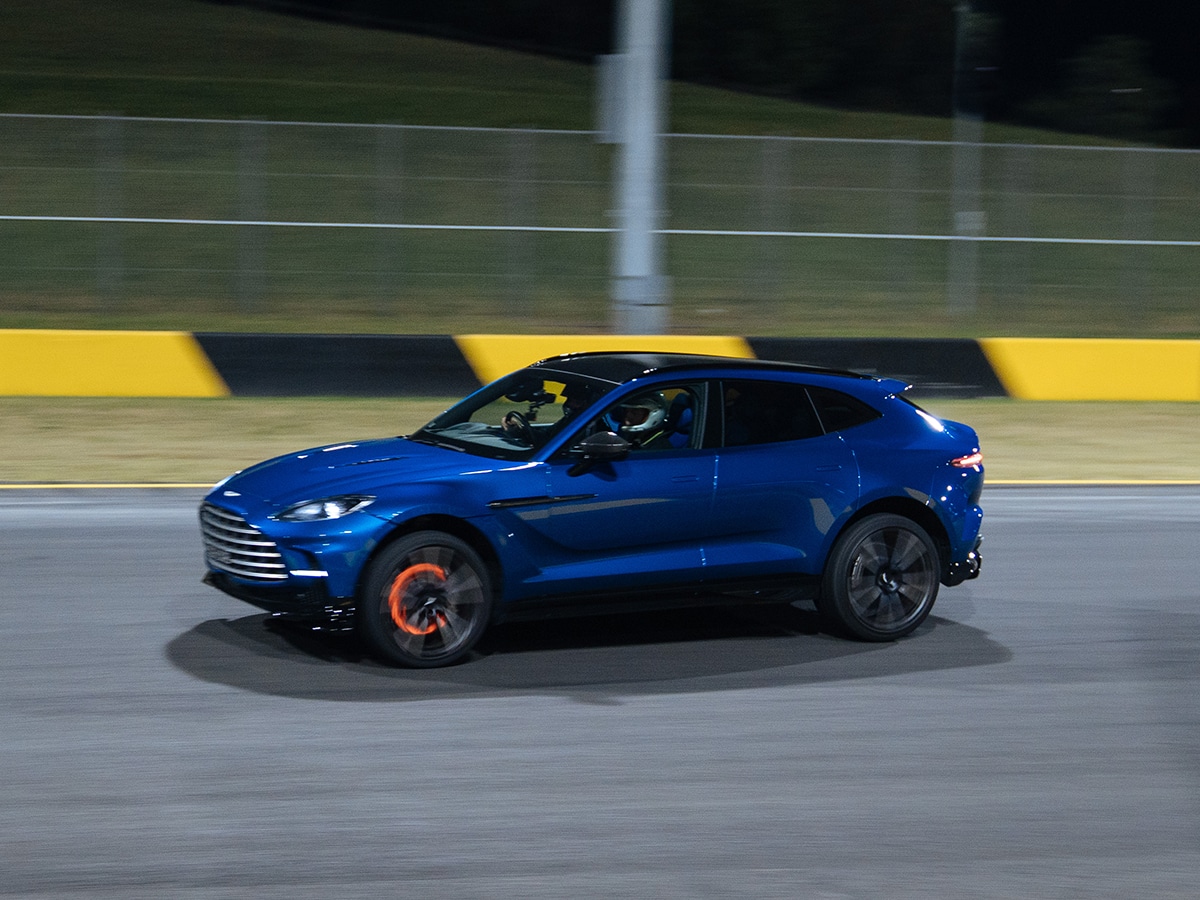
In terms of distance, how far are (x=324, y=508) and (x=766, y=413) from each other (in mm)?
2294

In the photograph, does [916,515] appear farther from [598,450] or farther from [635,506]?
[598,450]

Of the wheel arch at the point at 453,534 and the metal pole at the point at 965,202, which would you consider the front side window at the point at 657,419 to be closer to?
the wheel arch at the point at 453,534

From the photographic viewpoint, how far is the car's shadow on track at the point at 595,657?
7199 millimetres

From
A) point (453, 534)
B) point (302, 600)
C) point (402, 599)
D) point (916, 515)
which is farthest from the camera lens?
point (916, 515)

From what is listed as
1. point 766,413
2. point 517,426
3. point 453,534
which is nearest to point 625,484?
point 517,426

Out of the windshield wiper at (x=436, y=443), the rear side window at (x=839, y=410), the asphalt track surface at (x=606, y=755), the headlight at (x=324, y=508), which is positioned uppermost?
the rear side window at (x=839, y=410)

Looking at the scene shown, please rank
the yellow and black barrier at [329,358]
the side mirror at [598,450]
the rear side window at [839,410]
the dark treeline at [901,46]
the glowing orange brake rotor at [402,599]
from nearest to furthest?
the glowing orange brake rotor at [402,599]
the side mirror at [598,450]
the rear side window at [839,410]
the yellow and black barrier at [329,358]
the dark treeline at [901,46]

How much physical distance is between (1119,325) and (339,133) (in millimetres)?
11637

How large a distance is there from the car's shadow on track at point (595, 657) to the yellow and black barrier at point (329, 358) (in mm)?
7654

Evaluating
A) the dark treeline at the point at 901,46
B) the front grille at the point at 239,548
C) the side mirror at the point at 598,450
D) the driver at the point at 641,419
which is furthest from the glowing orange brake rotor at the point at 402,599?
the dark treeline at the point at 901,46

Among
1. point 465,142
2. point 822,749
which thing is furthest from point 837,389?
point 465,142

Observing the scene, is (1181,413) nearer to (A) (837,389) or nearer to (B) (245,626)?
(A) (837,389)

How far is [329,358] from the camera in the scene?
16.5 m

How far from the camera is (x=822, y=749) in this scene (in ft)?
21.1
